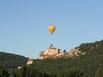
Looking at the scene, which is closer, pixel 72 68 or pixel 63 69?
pixel 63 69

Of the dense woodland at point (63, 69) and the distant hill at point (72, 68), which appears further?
the distant hill at point (72, 68)

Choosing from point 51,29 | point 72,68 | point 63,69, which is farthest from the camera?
point 72,68

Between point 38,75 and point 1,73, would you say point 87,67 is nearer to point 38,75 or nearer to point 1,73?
point 38,75

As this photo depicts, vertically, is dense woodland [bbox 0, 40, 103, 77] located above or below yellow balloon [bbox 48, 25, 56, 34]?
below

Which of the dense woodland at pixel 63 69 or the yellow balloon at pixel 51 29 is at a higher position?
the yellow balloon at pixel 51 29

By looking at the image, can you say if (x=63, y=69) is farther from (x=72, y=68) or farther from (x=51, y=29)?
(x=51, y=29)

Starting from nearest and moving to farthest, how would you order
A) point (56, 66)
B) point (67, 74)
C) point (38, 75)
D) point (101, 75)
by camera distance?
point (101, 75)
point (38, 75)
point (67, 74)
point (56, 66)

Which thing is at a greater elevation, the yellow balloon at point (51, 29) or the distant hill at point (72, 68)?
the yellow balloon at point (51, 29)

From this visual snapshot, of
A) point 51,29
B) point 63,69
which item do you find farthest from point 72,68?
point 51,29

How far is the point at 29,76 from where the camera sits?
357 ft

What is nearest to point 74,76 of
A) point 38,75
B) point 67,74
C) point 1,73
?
point 67,74

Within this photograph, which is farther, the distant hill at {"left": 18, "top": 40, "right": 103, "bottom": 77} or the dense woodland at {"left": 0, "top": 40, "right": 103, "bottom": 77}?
the distant hill at {"left": 18, "top": 40, "right": 103, "bottom": 77}

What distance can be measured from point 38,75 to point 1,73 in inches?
412

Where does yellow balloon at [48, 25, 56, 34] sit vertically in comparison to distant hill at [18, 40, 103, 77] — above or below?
above
